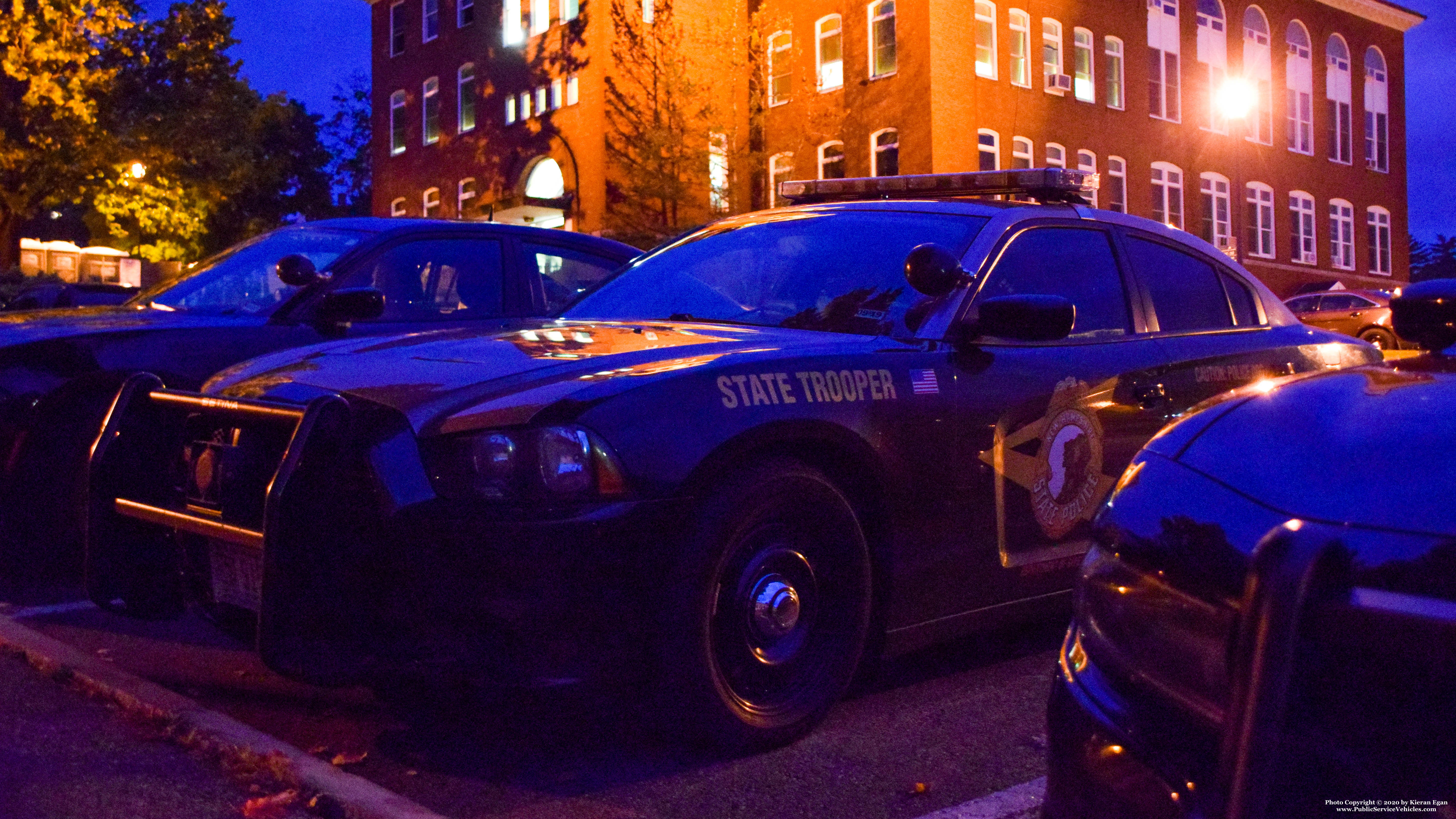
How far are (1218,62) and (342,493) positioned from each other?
3867cm

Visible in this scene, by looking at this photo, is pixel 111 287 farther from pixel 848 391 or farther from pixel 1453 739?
pixel 1453 739

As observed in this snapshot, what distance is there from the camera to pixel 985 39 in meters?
30.9

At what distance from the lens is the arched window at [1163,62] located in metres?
35.5

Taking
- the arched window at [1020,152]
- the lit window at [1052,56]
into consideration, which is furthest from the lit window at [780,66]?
the lit window at [1052,56]

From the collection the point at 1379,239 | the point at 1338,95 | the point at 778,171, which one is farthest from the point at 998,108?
the point at 1379,239

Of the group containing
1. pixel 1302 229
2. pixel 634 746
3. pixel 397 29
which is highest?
pixel 397 29

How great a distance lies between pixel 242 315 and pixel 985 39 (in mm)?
27488

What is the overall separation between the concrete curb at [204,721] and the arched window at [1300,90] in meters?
41.4

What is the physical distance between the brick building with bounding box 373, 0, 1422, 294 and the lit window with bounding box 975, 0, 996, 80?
0.15ft

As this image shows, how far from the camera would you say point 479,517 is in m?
3.13

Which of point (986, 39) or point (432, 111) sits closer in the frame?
point (986, 39)

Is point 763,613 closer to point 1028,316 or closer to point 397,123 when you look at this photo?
point 1028,316

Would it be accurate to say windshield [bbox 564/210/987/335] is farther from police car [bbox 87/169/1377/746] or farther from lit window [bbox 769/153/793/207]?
lit window [bbox 769/153/793/207]

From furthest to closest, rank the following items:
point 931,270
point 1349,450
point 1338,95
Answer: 1. point 1338,95
2. point 931,270
3. point 1349,450
